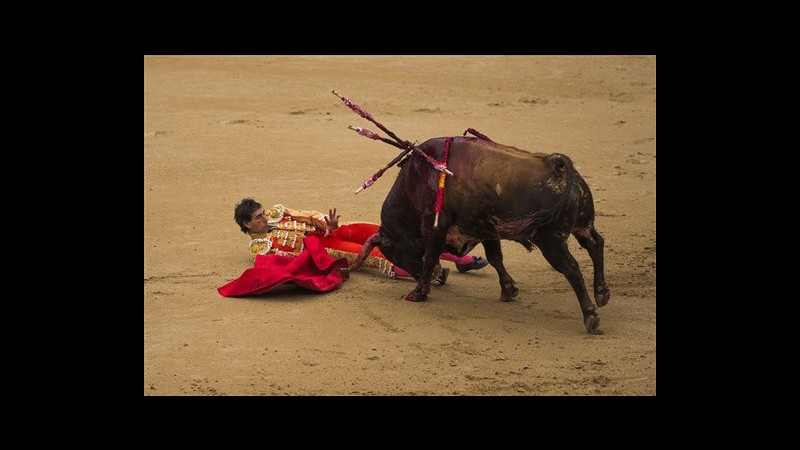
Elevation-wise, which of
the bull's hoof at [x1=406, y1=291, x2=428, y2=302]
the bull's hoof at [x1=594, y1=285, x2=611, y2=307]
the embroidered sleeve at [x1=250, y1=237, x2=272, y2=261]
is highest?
the embroidered sleeve at [x1=250, y1=237, x2=272, y2=261]

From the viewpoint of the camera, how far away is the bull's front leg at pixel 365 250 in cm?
927

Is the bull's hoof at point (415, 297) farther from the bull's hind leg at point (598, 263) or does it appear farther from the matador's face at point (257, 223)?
the matador's face at point (257, 223)

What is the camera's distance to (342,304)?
8.87 metres

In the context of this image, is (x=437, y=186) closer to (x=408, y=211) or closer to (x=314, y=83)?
(x=408, y=211)

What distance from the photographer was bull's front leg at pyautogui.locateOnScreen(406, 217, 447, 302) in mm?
8688

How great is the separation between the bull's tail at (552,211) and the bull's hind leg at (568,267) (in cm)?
12

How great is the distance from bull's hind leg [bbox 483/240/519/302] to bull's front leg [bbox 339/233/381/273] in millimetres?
895

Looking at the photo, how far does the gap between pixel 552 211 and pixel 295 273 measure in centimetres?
228

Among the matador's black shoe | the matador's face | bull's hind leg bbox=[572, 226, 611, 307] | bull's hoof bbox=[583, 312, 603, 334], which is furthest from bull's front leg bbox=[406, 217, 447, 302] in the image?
the matador's face

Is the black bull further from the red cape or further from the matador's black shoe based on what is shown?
the matador's black shoe

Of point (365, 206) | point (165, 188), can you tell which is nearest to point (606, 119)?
point (365, 206)

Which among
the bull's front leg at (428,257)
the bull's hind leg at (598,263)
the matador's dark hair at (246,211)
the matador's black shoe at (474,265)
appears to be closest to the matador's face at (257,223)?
the matador's dark hair at (246,211)

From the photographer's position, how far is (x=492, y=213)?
8273 mm

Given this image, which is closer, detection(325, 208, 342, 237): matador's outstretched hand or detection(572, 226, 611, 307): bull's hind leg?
detection(572, 226, 611, 307): bull's hind leg
